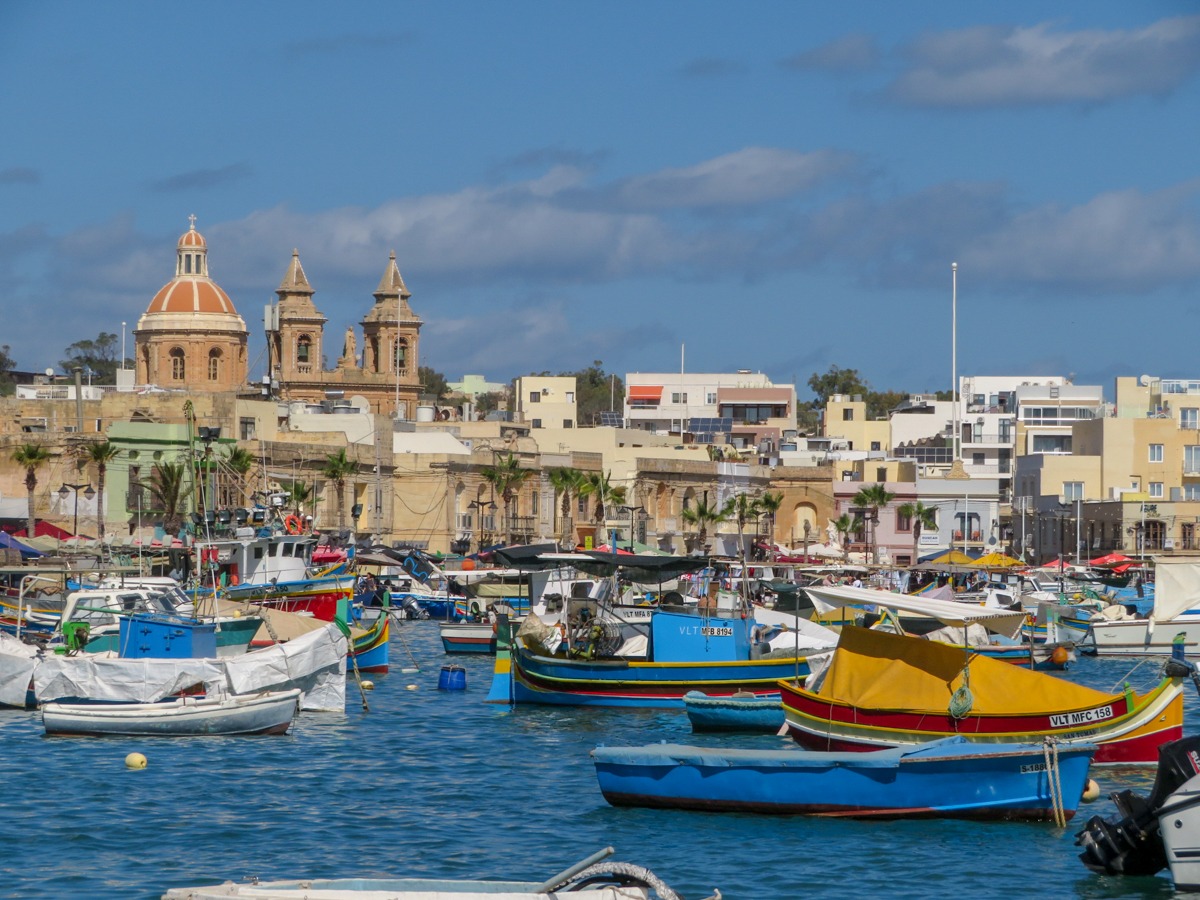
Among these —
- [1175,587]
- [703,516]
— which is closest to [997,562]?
[703,516]

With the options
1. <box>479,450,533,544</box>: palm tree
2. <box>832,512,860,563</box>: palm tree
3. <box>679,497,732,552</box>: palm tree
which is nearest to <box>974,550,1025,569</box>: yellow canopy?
<box>832,512,860,563</box>: palm tree

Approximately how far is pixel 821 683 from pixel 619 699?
725cm

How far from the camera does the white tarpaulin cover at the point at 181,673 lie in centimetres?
3506

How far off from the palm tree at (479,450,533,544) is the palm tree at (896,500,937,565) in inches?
813

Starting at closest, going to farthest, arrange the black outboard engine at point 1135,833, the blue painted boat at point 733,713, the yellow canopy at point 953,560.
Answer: the black outboard engine at point 1135,833 → the blue painted boat at point 733,713 → the yellow canopy at point 953,560

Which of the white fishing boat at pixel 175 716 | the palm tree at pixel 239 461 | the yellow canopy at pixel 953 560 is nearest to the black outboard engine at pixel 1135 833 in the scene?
the white fishing boat at pixel 175 716

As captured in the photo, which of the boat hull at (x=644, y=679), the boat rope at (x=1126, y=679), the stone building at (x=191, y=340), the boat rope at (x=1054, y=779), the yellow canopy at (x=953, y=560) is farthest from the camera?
the stone building at (x=191, y=340)

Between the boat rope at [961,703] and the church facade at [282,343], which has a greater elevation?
the church facade at [282,343]

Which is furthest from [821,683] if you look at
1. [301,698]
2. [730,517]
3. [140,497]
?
[730,517]

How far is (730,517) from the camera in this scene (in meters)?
115

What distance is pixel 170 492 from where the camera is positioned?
80.1 m

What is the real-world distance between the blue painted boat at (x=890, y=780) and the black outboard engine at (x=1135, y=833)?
7.77ft

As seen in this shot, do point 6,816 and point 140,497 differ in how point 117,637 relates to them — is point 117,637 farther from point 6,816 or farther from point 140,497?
point 140,497

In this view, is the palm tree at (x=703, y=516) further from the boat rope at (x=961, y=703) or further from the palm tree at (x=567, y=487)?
the boat rope at (x=961, y=703)
